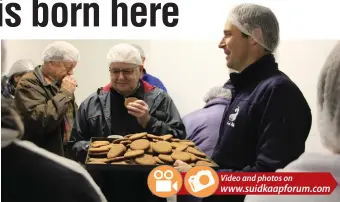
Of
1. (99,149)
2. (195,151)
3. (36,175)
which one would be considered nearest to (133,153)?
(99,149)

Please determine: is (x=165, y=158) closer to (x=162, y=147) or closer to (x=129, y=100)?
(x=162, y=147)

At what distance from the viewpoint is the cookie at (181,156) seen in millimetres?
1707

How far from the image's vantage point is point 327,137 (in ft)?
5.74

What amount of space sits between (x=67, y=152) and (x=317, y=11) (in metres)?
1.18

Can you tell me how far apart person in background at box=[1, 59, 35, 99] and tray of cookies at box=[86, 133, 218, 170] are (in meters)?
0.39

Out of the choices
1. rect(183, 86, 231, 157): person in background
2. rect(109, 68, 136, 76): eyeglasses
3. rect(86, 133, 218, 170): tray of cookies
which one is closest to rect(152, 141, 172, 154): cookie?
rect(86, 133, 218, 170): tray of cookies

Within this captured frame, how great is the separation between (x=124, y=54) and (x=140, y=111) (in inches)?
9.5

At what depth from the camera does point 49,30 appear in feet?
5.75

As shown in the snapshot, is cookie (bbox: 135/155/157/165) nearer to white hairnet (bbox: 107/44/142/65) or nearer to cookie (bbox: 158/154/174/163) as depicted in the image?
cookie (bbox: 158/154/174/163)

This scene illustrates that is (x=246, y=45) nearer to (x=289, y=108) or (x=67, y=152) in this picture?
(x=289, y=108)

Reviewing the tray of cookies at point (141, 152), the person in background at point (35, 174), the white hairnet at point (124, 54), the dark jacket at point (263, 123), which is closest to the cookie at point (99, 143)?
the tray of cookies at point (141, 152)

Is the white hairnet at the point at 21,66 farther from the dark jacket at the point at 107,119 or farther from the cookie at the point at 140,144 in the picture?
the cookie at the point at 140,144

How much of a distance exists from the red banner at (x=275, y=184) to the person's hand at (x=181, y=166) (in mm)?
24

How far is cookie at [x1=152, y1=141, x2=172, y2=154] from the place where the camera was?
1.71m
